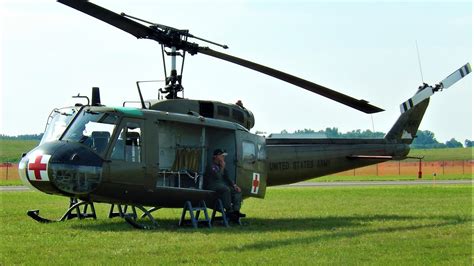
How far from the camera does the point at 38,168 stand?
46.1 ft

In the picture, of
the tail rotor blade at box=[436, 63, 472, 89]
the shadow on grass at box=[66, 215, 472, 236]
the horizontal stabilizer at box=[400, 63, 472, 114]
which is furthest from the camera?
the tail rotor blade at box=[436, 63, 472, 89]

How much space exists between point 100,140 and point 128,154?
0.63 m

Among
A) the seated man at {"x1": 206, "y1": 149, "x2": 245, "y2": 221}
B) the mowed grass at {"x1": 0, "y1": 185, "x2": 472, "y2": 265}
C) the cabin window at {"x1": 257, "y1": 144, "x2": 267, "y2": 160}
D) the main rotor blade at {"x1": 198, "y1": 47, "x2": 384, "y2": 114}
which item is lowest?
the mowed grass at {"x1": 0, "y1": 185, "x2": 472, "y2": 265}

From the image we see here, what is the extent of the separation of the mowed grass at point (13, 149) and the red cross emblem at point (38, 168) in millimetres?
88782

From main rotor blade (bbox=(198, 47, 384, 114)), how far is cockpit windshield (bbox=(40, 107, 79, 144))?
10.2ft

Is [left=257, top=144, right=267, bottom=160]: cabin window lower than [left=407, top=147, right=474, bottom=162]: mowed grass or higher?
lower

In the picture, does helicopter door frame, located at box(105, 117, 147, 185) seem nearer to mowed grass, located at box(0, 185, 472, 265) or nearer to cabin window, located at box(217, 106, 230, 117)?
mowed grass, located at box(0, 185, 472, 265)

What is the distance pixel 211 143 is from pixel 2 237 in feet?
17.3

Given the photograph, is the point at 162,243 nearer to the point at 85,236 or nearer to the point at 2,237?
the point at 85,236

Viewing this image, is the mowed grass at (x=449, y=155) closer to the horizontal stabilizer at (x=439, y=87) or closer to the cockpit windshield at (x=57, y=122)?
the horizontal stabilizer at (x=439, y=87)

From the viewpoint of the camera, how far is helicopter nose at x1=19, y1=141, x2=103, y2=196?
14.0 m

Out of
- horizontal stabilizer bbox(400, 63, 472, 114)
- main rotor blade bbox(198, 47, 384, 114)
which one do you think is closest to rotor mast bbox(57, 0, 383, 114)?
main rotor blade bbox(198, 47, 384, 114)

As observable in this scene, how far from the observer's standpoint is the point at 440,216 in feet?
60.6

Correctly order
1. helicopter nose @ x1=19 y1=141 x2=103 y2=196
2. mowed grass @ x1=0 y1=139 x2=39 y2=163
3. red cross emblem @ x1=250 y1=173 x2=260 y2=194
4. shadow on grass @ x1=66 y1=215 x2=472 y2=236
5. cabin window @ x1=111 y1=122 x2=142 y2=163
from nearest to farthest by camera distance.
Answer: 1. helicopter nose @ x1=19 y1=141 x2=103 y2=196
2. cabin window @ x1=111 y1=122 x2=142 y2=163
3. shadow on grass @ x1=66 y1=215 x2=472 y2=236
4. red cross emblem @ x1=250 y1=173 x2=260 y2=194
5. mowed grass @ x1=0 y1=139 x2=39 y2=163
